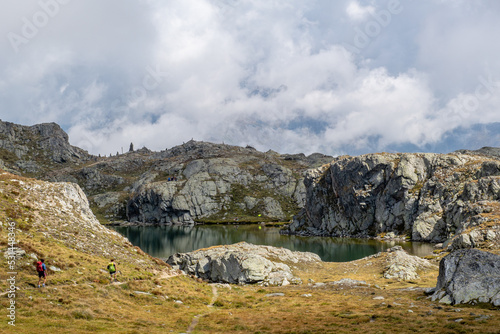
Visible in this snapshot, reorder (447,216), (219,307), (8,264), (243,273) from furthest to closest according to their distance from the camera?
(447,216) → (243,273) → (219,307) → (8,264)

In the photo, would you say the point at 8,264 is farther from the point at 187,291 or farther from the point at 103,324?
the point at 187,291

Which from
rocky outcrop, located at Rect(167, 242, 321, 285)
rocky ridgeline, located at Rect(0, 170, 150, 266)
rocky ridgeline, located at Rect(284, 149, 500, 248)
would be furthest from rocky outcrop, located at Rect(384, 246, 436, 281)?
rocky ridgeline, located at Rect(0, 170, 150, 266)

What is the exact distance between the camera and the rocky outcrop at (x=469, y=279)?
29031 millimetres

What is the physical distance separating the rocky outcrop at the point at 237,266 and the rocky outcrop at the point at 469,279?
1234 inches

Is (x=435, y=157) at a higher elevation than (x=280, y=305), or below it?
higher

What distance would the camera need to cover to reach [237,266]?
207 ft

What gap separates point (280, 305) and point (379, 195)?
6667 inches

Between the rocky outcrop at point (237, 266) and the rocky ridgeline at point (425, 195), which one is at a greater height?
the rocky ridgeline at point (425, 195)

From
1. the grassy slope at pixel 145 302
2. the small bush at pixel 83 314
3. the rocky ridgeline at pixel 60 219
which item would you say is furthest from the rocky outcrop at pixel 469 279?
the rocky ridgeline at pixel 60 219

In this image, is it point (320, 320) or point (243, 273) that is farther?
point (243, 273)

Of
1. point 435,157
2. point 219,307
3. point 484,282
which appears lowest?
point 219,307

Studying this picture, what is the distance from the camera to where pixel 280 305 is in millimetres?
36969

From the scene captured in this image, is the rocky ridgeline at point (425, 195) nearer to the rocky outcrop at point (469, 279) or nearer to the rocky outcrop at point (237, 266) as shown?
the rocky outcrop at point (237, 266)

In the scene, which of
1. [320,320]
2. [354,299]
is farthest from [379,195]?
[320,320]
